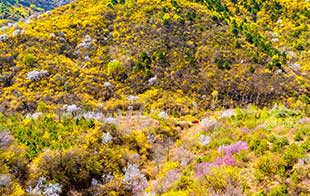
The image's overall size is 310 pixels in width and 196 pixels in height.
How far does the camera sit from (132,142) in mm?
27047

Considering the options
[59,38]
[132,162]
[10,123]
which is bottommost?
[59,38]

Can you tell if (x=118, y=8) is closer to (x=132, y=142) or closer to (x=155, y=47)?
(x=155, y=47)

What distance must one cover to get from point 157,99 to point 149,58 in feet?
34.9

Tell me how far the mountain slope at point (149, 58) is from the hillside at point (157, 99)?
230mm

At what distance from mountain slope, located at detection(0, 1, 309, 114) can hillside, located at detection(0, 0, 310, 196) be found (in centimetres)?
23

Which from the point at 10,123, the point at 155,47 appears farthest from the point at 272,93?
the point at 10,123

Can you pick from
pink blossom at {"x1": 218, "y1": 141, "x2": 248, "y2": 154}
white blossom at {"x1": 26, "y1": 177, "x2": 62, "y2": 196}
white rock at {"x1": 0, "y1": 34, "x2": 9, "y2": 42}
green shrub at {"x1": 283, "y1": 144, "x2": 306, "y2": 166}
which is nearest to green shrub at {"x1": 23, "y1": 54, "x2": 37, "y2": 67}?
white rock at {"x1": 0, "y1": 34, "x2": 9, "y2": 42}

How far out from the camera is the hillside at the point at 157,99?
19.6 metres

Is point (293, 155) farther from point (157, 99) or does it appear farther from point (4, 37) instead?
point (4, 37)

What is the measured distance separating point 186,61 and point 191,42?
5.53 meters

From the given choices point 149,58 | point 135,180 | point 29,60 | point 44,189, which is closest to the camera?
point 44,189

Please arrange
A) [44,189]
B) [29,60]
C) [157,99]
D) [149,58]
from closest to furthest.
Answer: [44,189], [157,99], [29,60], [149,58]

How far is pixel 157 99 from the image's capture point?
5500 cm

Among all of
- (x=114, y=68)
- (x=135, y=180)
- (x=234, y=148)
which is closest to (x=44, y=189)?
(x=135, y=180)
